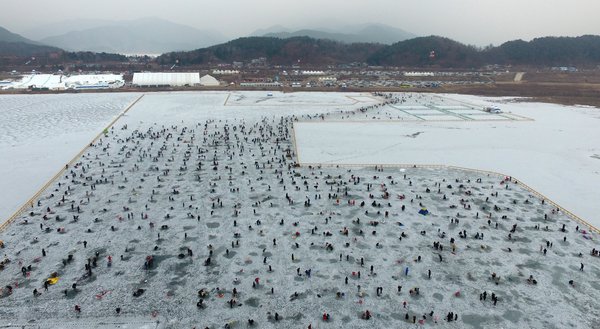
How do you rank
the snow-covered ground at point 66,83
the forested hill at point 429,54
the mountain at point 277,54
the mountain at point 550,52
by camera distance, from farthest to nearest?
the mountain at point 550,52
the mountain at point 277,54
the forested hill at point 429,54
the snow-covered ground at point 66,83

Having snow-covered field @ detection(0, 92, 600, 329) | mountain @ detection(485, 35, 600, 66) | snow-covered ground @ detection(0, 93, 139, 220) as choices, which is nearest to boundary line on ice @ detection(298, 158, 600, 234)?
snow-covered field @ detection(0, 92, 600, 329)

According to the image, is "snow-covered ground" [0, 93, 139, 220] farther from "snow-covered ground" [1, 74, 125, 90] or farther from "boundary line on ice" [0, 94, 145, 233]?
"snow-covered ground" [1, 74, 125, 90]

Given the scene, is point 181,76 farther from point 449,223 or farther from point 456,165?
point 449,223

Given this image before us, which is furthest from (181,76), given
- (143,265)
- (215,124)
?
(143,265)

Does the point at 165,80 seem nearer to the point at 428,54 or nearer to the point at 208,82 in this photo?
the point at 208,82

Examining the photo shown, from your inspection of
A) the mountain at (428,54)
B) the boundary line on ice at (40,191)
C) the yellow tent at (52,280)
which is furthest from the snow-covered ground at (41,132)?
the mountain at (428,54)

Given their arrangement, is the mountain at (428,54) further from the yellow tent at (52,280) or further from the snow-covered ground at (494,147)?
the yellow tent at (52,280)
